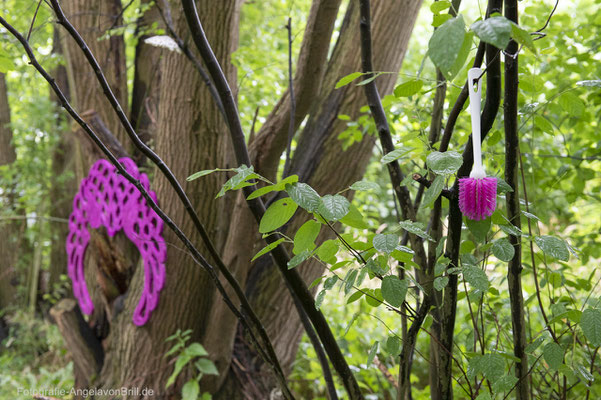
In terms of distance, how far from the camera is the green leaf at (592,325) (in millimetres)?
797

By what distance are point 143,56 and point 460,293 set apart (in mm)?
2795

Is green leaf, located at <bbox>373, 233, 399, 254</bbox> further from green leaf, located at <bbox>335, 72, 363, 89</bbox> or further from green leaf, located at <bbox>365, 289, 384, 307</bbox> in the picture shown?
green leaf, located at <bbox>335, 72, 363, 89</bbox>

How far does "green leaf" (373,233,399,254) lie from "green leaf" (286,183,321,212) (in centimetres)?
10

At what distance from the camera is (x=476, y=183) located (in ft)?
2.34

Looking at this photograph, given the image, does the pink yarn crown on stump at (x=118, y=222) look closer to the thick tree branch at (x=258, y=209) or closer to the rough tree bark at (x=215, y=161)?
the rough tree bark at (x=215, y=161)

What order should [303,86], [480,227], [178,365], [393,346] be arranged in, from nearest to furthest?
[480,227], [393,346], [303,86], [178,365]

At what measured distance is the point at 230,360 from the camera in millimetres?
2420

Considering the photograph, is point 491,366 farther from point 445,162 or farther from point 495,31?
point 495,31

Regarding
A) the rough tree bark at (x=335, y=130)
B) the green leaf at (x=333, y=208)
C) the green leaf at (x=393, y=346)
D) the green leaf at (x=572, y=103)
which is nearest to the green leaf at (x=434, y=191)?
the green leaf at (x=333, y=208)

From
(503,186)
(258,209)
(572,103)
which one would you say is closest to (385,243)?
(503,186)

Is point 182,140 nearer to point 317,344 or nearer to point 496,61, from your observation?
point 317,344

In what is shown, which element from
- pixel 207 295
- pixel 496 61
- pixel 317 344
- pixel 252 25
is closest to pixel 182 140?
pixel 207 295

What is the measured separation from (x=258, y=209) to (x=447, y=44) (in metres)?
0.63

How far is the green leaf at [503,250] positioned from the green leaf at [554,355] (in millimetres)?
209
